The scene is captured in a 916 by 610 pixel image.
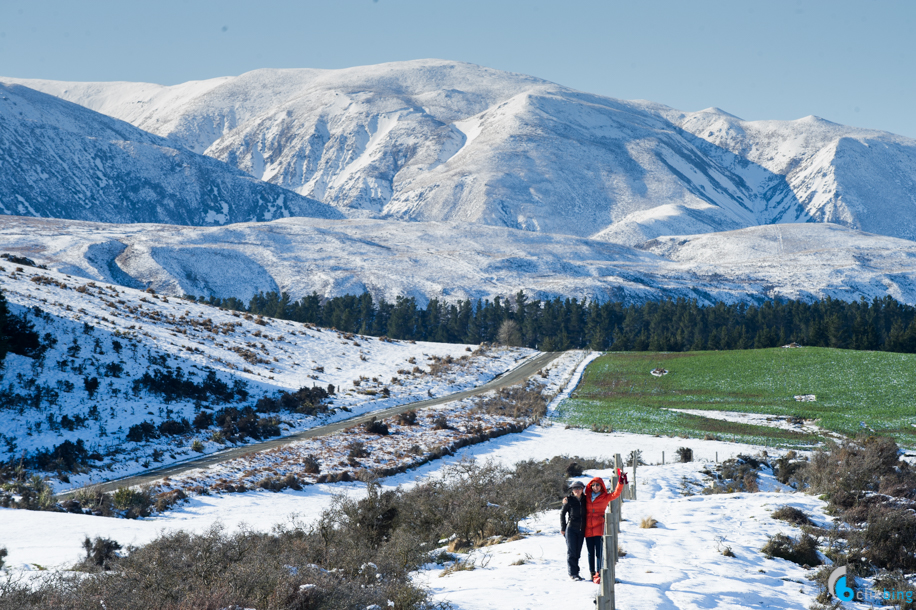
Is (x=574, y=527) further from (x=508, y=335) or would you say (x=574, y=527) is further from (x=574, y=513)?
(x=508, y=335)

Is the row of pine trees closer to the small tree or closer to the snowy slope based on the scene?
the small tree

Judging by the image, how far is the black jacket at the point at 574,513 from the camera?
11.5 m

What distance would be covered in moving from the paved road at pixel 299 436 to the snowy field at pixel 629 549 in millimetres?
4164

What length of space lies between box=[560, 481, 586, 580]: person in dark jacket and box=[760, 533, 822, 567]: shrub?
492 centimetres

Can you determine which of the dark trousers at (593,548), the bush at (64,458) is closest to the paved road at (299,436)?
the bush at (64,458)

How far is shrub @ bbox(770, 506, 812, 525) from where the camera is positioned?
15.9 metres

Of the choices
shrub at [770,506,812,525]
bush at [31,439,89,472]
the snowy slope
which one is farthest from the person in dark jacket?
bush at [31,439,89,472]

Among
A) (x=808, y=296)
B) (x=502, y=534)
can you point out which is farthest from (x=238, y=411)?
(x=808, y=296)

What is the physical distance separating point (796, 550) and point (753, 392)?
44.2 meters

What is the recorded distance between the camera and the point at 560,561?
12.9 m

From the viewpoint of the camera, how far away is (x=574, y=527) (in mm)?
11492

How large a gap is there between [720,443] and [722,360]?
34.2 m

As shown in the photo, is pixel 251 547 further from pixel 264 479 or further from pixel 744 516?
pixel 264 479

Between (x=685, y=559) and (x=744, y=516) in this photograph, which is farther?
(x=744, y=516)
